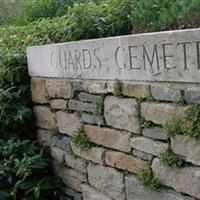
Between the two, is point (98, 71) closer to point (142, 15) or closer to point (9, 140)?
point (142, 15)

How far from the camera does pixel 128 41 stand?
258 centimetres

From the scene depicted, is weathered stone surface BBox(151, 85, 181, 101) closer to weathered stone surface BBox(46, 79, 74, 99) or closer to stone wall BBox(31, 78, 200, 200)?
stone wall BBox(31, 78, 200, 200)

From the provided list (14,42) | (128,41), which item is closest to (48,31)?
(14,42)

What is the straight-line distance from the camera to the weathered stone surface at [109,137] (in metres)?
2.75

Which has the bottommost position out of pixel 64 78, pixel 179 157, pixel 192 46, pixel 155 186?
pixel 155 186

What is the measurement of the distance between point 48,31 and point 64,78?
915 mm

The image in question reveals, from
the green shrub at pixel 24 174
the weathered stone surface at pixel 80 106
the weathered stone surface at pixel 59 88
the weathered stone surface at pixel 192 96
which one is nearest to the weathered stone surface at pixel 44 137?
the green shrub at pixel 24 174

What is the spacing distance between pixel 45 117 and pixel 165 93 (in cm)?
148

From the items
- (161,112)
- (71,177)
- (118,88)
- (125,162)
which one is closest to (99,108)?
(118,88)

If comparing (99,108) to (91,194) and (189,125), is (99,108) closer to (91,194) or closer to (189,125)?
(91,194)

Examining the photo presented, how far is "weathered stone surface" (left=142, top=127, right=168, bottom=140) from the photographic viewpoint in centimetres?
246

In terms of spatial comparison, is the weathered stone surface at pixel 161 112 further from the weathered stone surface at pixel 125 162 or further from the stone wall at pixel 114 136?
the weathered stone surface at pixel 125 162

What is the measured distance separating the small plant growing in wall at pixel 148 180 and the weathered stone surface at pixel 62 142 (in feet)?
2.87

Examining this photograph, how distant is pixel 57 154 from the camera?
355 centimetres
